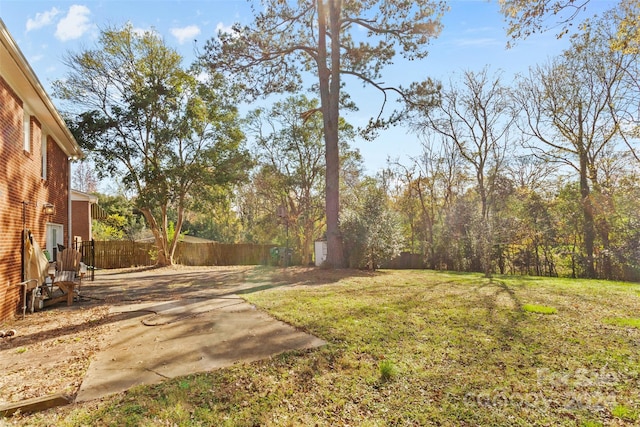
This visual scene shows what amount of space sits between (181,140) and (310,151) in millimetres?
7450

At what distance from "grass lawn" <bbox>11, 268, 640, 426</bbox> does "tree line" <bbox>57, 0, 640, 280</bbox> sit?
8168 mm

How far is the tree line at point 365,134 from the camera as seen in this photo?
43.5ft

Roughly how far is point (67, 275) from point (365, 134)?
10.9 m

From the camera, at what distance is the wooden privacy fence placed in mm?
18406

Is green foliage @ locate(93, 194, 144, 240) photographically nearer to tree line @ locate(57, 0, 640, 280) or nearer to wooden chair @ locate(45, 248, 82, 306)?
tree line @ locate(57, 0, 640, 280)

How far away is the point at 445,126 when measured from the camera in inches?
829

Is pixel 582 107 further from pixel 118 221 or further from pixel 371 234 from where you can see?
pixel 118 221

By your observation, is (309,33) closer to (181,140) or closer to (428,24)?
(428,24)

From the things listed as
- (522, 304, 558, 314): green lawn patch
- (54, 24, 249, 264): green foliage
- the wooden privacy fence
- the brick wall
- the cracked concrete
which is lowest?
(522, 304, 558, 314): green lawn patch

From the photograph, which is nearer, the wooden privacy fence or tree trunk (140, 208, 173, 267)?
tree trunk (140, 208, 173, 267)

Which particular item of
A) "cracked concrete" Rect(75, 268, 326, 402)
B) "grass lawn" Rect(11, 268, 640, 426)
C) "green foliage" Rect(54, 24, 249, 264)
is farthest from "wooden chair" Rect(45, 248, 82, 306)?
"green foliage" Rect(54, 24, 249, 264)

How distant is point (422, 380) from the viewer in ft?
11.0

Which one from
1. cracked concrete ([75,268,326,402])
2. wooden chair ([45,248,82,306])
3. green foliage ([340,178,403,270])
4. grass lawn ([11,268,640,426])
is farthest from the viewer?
green foliage ([340,178,403,270])

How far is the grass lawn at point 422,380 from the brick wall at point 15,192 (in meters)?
4.65
